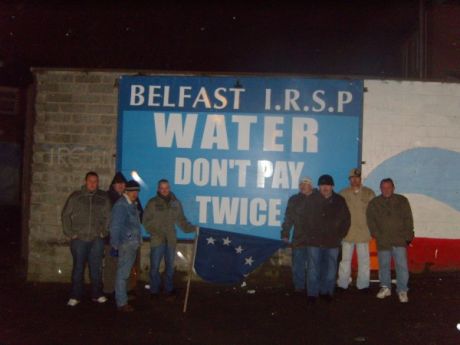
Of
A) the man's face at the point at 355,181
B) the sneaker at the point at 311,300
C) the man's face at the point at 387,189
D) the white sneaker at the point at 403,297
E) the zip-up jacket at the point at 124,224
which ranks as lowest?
the sneaker at the point at 311,300

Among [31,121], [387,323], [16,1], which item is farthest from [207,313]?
[16,1]

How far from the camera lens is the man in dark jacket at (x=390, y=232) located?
311 inches

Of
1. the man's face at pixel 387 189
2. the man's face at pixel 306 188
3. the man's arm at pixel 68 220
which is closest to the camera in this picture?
the man's arm at pixel 68 220

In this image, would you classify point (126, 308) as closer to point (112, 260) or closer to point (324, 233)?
point (112, 260)

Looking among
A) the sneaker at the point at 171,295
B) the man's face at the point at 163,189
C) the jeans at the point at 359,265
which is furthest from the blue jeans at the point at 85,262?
the jeans at the point at 359,265

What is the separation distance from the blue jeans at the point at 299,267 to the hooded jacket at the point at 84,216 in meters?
2.89

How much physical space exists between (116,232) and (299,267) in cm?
289

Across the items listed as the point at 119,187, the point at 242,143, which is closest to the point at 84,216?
the point at 119,187

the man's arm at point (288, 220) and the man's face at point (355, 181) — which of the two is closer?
the man's arm at point (288, 220)

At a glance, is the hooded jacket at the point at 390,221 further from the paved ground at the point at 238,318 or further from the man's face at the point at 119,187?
the man's face at the point at 119,187

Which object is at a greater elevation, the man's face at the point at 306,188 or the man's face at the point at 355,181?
the man's face at the point at 355,181

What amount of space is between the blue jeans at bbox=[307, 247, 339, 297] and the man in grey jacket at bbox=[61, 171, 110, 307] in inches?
117

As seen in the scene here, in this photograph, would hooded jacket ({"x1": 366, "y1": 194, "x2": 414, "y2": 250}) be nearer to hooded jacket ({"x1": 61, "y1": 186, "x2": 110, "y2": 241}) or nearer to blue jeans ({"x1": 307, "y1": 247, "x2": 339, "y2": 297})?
blue jeans ({"x1": 307, "y1": 247, "x2": 339, "y2": 297})

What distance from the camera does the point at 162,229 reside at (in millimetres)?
7871
